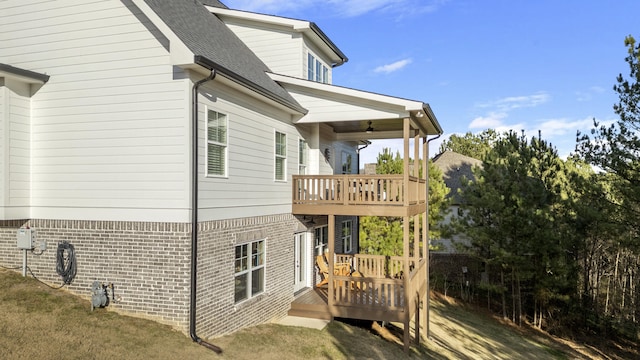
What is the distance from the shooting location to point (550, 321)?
858 inches

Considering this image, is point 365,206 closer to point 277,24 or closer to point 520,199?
point 277,24

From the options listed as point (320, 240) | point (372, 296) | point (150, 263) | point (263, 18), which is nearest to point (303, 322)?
point (372, 296)

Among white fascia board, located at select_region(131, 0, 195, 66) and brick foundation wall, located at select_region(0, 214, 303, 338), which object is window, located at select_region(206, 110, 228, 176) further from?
white fascia board, located at select_region(131, 0, 195, 66)

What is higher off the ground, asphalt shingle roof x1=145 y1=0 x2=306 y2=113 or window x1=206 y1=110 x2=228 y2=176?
asphalt shingle roof x1=145 y1=0 x2=306 y2=113

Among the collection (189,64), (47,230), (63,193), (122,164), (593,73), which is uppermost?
(593,73)

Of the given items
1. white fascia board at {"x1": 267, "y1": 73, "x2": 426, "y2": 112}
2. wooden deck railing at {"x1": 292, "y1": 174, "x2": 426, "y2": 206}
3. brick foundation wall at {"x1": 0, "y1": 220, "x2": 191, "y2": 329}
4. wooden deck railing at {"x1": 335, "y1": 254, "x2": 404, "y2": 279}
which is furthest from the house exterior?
wooden deck railing at {"x1": 335, "y1": 254, "x2": 404, "y2": 279}

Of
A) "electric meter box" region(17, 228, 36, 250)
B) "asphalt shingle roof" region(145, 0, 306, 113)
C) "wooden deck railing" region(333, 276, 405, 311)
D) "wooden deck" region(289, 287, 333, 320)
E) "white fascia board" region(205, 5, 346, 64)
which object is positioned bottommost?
"wooden deck" region(289, 287, 333, 320)

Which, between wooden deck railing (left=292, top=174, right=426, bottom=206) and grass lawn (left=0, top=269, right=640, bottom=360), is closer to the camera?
grass lawn (left=0, top=269, right=640, bottom=360)

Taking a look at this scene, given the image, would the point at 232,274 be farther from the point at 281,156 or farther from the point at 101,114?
the point at 101,114

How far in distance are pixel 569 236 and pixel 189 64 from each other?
18.5 metres

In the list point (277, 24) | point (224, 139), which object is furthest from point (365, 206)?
point (277, 24)

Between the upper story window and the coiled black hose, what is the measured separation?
9391 mm

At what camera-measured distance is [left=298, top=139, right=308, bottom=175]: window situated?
13.6m

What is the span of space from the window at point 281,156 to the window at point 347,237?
19.2 feet
